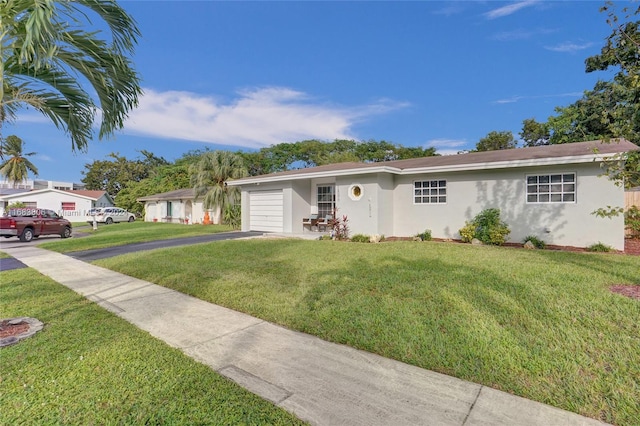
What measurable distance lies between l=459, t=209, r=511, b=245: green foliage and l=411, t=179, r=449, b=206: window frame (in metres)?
1.42

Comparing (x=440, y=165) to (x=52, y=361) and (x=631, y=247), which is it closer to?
(x=631, y=247)

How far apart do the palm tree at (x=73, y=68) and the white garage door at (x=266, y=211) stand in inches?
451

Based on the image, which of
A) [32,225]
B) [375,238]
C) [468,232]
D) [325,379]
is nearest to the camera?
[325,379]

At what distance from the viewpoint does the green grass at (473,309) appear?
3031 mm

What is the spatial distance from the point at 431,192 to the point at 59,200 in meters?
43.0

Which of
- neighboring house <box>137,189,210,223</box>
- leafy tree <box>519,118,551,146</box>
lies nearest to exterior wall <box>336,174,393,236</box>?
neighboring house <box>137,189,210,223</box>

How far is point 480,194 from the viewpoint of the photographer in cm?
1174

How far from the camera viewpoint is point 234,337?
13.4 feet

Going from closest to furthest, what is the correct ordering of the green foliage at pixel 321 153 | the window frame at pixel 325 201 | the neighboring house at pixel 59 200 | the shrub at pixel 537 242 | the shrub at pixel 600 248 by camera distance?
the shrub at pixel 600 248 → the shrub at pixel 537 242 → the window frame at pixel 325 201 → the neighboring house at pixel 59 200 → the green foliage at pixel 321 153

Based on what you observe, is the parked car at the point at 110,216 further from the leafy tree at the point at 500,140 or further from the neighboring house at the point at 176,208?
the leafy tree at the point at 500,140

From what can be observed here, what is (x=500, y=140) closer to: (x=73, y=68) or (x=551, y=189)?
(x=551, y=189)

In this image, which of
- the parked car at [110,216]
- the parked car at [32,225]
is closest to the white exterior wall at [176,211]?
the parked car at [110,216]

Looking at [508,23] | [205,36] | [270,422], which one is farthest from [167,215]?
[270,422]

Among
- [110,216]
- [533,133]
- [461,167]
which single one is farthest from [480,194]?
[110,216]
